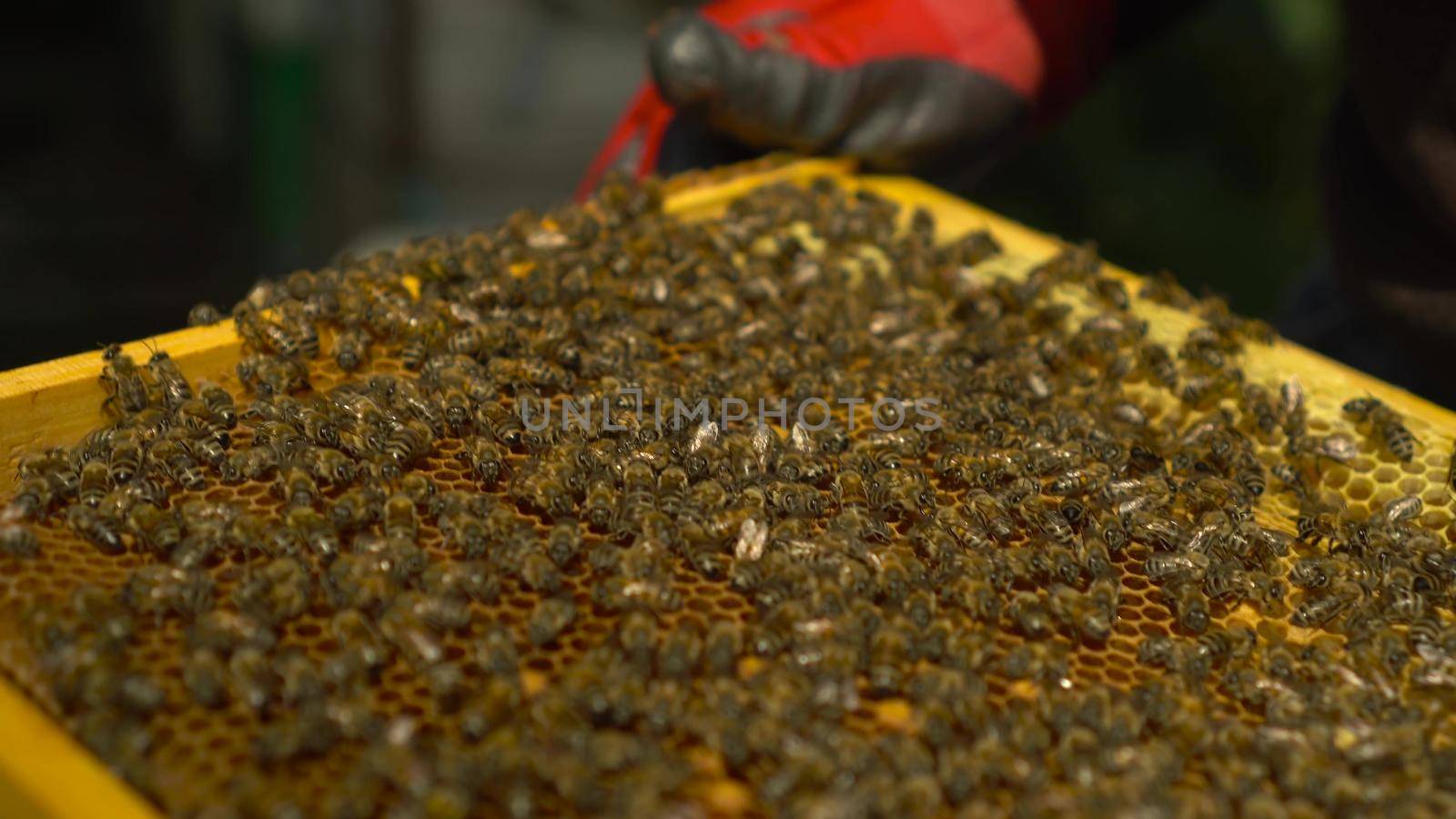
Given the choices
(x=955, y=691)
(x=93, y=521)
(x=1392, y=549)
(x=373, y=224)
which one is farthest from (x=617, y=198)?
(x=373, y=224)

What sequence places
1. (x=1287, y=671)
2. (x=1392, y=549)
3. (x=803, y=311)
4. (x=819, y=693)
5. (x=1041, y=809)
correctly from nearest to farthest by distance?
(x=1041, y=809), (x=819, y=693), (x=1287, y=671), (x=1392, y=549), (x=803, y=311)

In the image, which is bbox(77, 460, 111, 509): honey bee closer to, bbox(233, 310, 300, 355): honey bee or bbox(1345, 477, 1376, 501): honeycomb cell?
bbox(233, 310, 300, 355): honey bee

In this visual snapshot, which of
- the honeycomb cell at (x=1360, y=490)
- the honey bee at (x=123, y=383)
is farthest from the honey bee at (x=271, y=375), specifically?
the honeycomb cell at (x=1360, y=490)

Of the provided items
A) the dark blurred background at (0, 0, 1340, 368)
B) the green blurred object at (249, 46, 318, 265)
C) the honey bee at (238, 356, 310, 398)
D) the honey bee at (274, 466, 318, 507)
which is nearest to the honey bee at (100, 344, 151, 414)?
the honey bee at (238, 356, 310, 398)

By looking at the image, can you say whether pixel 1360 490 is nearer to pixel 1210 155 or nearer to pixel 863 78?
pixel 863 78

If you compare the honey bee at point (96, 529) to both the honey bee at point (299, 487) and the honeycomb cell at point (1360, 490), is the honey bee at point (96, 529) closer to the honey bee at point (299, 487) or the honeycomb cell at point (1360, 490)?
the honey bee at point (299, 487)

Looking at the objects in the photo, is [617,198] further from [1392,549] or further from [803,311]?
[1392,549]
